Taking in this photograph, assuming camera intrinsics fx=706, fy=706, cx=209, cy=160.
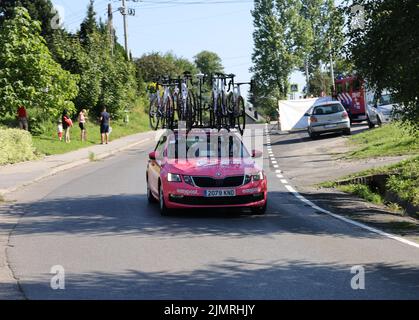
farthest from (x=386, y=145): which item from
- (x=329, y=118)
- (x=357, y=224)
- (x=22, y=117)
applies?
(x=22, y=117)

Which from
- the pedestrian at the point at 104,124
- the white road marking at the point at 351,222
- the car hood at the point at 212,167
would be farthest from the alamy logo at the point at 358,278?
the pedestrian at the point at 104,124

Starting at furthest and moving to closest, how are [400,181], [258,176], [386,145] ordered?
1. [386,145]
2. [400,181]
3. [258,176]

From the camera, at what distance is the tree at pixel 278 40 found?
302 ft

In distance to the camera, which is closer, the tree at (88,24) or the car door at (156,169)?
the car door at (156,169)

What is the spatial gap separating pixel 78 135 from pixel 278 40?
189 ft

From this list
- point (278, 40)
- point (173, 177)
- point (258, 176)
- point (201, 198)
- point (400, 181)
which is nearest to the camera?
point (201, 198)

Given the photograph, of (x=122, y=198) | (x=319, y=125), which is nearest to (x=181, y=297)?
(x=122, y=198)

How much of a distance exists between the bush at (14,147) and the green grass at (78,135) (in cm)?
256

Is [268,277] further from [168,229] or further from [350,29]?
[350,29]

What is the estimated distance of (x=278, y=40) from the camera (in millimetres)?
92250

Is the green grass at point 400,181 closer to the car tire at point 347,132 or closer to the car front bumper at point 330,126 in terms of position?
the car front bumper at point 330,126

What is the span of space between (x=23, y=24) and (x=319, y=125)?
581 inches

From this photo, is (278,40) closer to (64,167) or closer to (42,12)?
(42,12)

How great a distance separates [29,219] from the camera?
1251cm
